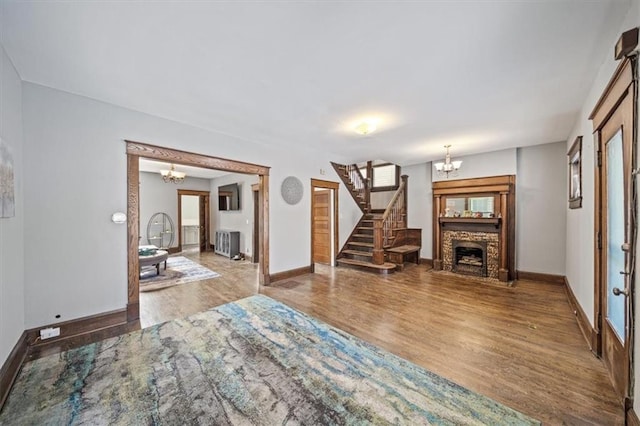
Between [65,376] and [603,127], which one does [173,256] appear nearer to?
[65,376]

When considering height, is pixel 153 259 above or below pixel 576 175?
below

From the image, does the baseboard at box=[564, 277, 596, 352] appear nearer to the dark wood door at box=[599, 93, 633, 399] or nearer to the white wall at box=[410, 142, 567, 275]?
the dark wood door at box=[599, 93, 633, 399]

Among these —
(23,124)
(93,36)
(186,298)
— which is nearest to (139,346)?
(186,298)

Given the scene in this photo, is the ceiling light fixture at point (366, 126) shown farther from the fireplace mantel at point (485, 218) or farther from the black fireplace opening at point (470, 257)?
the black fireplace opening at point (470, 257)

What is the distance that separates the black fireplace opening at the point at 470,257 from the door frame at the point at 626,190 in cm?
306

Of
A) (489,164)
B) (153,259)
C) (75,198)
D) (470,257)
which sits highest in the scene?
(489,164)

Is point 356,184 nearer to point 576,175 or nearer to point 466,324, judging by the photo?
point 576,175

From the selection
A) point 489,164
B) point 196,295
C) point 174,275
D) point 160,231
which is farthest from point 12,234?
point 489,164

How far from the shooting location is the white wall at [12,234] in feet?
6.51

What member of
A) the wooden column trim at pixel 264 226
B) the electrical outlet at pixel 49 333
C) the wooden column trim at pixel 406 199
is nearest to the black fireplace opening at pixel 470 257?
the wooden column trim at pixel 406 199

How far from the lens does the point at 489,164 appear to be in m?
5.38

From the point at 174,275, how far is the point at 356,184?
17.1 ft

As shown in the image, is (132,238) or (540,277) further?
(540,277)

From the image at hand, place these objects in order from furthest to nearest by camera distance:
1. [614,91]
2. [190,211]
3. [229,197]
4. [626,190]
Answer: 1. [190,211]
2. [229,197]
3. [614,91]
4. [626,190]
